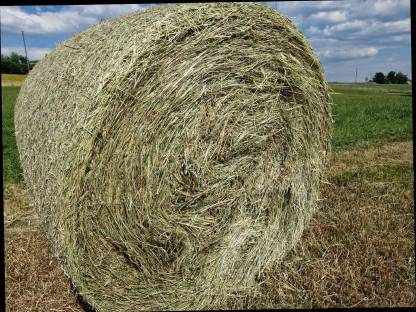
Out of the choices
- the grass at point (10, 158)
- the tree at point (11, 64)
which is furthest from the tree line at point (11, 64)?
the grass at point (10, 158)

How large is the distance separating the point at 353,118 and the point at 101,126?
10.1m

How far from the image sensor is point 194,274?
3.41m

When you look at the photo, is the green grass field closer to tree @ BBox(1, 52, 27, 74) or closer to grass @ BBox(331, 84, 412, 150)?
grass @ BBox(331, 84, 412, 150)

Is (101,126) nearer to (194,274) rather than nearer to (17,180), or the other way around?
(194,274)

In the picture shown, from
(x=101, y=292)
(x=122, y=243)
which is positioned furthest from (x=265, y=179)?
(x=101, y=292)

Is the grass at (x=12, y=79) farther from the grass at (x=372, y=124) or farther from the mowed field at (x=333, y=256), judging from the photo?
the mowed field at (x=333, y=256)

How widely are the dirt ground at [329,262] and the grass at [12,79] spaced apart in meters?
20.7

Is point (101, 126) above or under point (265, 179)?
above

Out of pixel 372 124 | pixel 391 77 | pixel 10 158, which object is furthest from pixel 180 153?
pixel 391 77

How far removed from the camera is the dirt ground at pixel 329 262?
344 centimetres

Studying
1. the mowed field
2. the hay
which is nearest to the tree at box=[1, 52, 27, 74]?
the mowed field

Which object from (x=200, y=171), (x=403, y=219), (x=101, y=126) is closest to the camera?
(x=101, y=126)

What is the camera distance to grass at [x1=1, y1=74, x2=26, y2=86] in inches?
947

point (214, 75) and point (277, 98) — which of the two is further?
point (277, 98)
